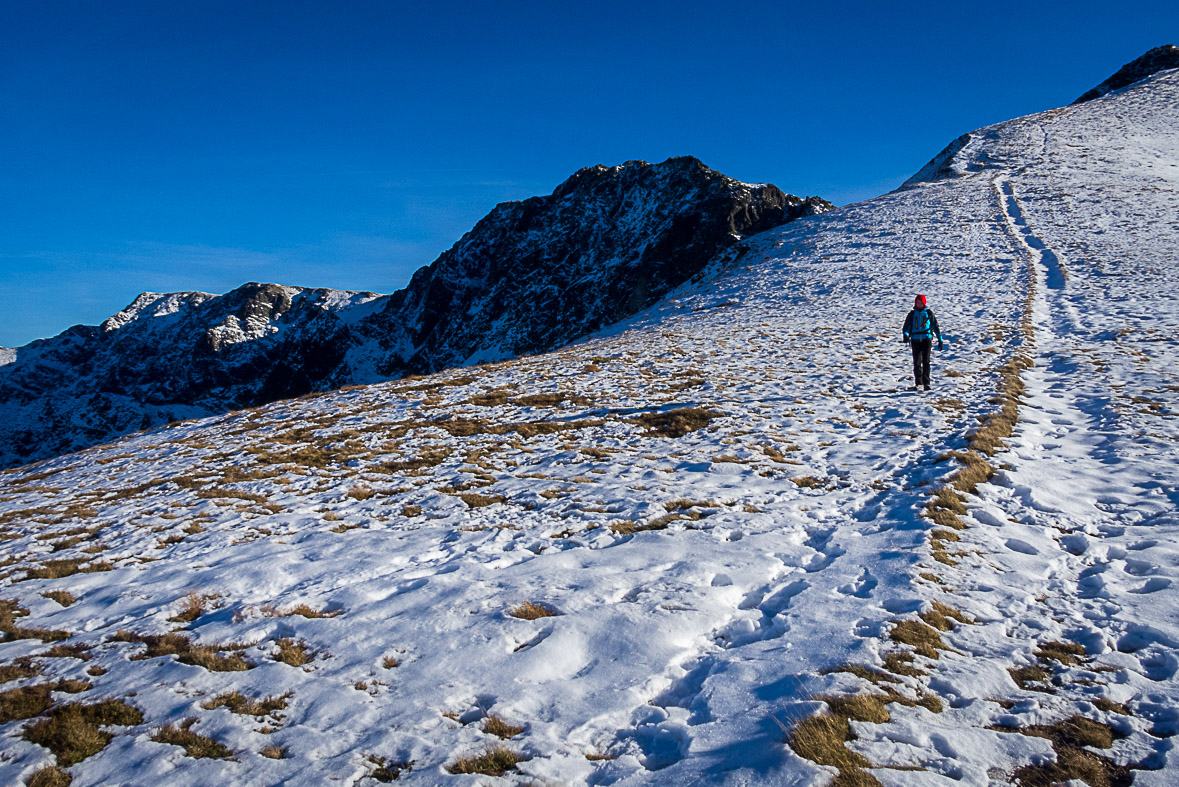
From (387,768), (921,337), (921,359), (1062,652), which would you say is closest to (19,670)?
(387,768)

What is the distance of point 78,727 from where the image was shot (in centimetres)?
444

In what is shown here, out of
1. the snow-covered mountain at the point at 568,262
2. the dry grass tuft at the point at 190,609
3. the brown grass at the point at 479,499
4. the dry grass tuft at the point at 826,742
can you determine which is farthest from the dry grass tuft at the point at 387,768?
the snow-covered mountain at the point at 568,262

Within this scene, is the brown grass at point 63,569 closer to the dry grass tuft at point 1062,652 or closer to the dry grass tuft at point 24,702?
the dry grass tuft at point 24,702

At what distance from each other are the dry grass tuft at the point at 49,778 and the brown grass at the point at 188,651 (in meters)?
1.22

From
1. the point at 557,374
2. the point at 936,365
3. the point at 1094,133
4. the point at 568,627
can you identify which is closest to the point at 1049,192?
the point at 1094,133

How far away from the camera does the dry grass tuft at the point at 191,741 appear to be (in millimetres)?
4207

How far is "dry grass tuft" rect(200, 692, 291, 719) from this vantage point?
4.69 metres

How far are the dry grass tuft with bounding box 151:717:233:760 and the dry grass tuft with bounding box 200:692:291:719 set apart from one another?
0.82 ft

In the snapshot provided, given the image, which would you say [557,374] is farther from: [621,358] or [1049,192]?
[1049,192]

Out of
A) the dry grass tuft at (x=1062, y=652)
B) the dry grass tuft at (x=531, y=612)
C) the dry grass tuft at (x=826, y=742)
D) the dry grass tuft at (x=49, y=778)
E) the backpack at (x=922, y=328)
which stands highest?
the backpack at (x=922, y=328)

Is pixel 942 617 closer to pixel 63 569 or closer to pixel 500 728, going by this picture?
pixel 500 728

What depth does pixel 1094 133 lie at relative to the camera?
64.4 m

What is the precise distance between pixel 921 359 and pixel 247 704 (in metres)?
16.9

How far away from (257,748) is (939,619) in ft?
20.5
